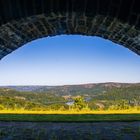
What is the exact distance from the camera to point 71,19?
4430 mm

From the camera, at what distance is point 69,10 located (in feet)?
13.4

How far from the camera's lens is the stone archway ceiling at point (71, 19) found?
404cm

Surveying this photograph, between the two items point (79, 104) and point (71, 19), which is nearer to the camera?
point (71, 19)

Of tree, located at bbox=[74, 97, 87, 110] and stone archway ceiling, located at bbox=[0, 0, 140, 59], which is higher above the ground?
stone archway ceiling, located at bbox=[0, 0, 140, 59]

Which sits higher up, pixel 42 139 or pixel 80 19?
pixel 80 19

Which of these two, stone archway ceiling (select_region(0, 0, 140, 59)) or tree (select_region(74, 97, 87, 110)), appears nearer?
stone archway ceiling (select_region(0, 0, 140, 59))

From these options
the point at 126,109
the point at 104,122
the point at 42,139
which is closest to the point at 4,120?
the point at 104,122

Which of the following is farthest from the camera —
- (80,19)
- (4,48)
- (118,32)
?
(4,48)

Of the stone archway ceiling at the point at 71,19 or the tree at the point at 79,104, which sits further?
the tree at the point at 79,104

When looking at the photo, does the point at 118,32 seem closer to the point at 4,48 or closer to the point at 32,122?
the point at 4,48

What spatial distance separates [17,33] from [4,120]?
9125 millimetres

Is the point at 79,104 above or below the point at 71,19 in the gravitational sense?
below

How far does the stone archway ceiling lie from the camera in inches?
159

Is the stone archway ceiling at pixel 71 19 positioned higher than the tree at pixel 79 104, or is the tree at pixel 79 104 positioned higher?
the stone archway ceiling at pixel 71 19
